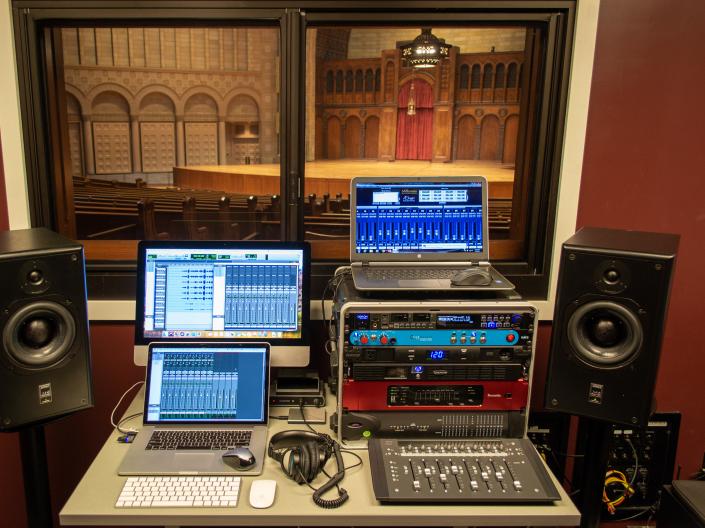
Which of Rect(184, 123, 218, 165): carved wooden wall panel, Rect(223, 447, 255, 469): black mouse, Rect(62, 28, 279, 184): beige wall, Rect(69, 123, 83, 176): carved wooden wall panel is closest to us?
Rect(223, 447, 255, 469): black mouse

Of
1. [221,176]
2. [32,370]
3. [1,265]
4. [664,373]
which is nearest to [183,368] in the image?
[32,370]

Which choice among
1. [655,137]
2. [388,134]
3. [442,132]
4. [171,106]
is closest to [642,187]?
[655,137]

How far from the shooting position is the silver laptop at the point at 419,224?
5.99 ft

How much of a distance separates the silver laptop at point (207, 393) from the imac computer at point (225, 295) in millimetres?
62

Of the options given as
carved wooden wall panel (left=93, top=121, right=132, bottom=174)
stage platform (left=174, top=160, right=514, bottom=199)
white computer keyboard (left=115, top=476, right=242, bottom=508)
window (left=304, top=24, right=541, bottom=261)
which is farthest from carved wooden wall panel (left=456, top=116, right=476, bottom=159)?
white computer keyboard (left=115, top=476, right=242, bottom=508)

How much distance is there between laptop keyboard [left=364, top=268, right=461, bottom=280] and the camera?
172 cm

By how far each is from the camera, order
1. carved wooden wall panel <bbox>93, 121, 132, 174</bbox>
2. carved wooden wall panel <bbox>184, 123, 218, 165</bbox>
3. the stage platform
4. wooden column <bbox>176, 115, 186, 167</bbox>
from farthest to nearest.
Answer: carved wooden wall panel <bbox>184, 123, 218, 165</bbox>
wooden column <bbox>176, 115, 186, 167</bbox>
carved wooden wall panel <bbox>93, 121, 132, 174</bbox>
the stage platform

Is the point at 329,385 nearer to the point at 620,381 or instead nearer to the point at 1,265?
the point at 620,381

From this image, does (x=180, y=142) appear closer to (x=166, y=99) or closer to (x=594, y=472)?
(x=166, y=99)

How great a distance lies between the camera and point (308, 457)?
1458 mm

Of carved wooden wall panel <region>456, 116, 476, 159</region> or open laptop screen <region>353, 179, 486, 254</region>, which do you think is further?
carved wooden wall panel <region>456, 116, 476, 159</region>

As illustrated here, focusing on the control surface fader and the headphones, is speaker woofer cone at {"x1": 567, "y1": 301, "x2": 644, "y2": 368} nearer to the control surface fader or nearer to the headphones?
the control surface fader

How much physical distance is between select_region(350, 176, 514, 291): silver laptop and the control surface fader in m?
0.54

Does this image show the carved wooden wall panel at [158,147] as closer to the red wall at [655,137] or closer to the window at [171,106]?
the window at [171,106]
